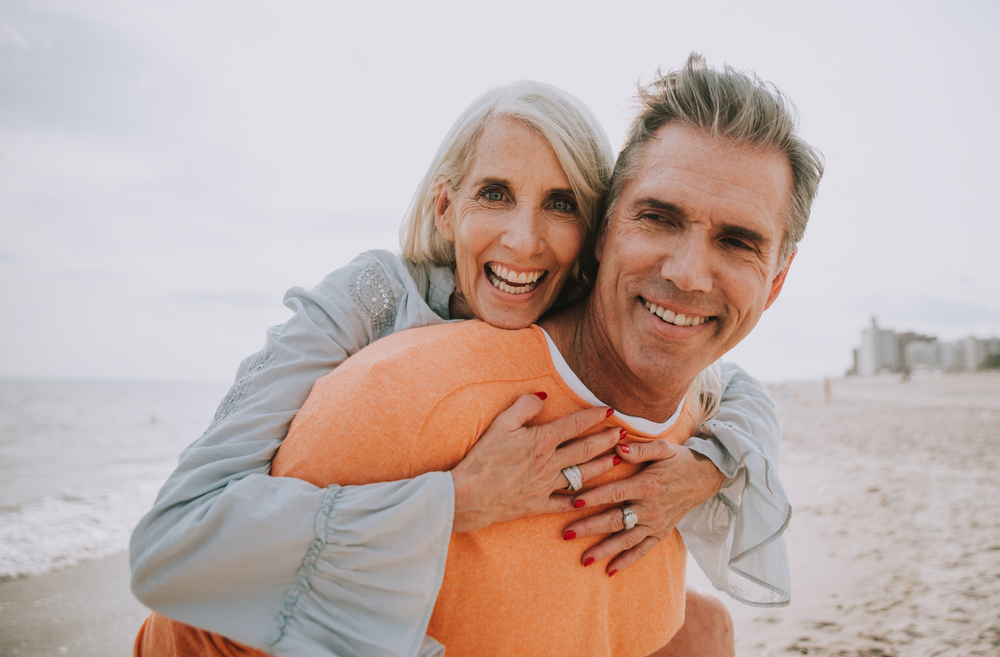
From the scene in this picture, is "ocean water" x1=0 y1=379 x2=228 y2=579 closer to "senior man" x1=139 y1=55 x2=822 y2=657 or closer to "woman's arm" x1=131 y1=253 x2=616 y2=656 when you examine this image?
"woman's arm" x1=131 y1=253 x2=616 y2=656

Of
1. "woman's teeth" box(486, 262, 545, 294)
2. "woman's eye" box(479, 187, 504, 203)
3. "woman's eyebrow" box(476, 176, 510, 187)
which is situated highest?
"woman's eyebrow" box(476, 176, 510, 187)

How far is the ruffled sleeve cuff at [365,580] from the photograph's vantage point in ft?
4.56

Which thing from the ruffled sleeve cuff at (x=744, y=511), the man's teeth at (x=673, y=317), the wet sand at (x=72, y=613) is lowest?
the wet sand at (x=72, y=613)

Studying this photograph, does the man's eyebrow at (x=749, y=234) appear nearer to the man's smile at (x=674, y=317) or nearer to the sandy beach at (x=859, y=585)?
the man's smile at (x=674, y=317)

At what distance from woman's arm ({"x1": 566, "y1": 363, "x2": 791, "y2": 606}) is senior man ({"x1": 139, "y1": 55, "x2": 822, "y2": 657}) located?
29mm

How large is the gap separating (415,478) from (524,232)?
1.02m

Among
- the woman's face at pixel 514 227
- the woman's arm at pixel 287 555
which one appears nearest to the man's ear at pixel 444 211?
the woman's face at pixel 514 227

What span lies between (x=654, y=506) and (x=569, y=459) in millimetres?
421

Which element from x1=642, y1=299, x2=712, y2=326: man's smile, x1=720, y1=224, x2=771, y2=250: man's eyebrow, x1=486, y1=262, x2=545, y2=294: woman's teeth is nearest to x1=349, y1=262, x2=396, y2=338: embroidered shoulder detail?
x1=486, y1=262, x2=545, y2=294: woman's teeth

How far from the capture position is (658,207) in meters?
1.93

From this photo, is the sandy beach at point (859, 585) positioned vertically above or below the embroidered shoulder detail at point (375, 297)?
below

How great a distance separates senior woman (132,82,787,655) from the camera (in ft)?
4.57

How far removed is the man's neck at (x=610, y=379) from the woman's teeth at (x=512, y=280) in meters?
0.20

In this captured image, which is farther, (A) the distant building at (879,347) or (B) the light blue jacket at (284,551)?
(A) the distant building at (879,347)
